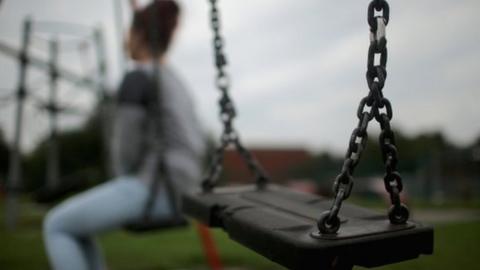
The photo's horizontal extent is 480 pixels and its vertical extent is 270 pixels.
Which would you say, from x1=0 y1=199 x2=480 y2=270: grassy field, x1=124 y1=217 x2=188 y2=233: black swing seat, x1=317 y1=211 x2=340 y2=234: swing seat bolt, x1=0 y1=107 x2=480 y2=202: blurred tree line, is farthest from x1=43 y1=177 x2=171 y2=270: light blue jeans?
x1=0 y1=107 x2=480 y2=202: blurred tree line

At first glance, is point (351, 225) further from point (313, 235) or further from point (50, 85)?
point (50, 85)

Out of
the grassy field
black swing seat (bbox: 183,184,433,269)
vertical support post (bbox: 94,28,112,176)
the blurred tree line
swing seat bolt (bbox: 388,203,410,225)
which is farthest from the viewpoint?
the blurred tree line

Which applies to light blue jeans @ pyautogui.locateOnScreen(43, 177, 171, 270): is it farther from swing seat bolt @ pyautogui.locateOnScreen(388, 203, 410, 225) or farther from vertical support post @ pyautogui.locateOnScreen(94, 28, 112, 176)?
vertical support post @ pyautogui.locateOnScreen(94, 28, 112, 176)

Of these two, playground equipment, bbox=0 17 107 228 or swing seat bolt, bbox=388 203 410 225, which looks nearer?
swing seat bolt, bbox=388 203 410 225

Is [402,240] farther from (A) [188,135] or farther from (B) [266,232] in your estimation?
(A) [188,135]

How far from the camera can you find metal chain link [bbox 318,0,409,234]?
0.61 metres

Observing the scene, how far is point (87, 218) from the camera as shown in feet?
3.94

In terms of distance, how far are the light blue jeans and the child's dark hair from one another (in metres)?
0.50

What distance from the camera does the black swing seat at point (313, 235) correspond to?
551 mm

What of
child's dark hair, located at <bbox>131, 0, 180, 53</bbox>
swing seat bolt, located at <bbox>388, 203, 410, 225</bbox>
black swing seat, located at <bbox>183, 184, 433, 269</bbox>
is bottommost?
black swing seat, located at <bbox>183, 184, 433, 269</bbox>

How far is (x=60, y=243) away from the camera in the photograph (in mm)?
1193

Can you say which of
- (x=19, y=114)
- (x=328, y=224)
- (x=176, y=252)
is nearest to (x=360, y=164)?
(x=176, y=252)

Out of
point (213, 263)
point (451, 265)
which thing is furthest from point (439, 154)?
point (213, 263)

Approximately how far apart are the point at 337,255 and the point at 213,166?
1.99ft
